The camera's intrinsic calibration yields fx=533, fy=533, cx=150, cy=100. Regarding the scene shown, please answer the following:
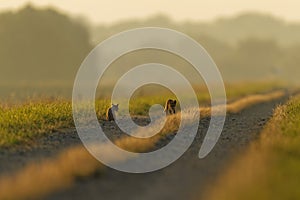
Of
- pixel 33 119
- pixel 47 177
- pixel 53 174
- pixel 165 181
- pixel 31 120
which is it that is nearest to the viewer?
pixel 47 177

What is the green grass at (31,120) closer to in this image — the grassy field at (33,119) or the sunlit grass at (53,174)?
the grassy field at (33,119)

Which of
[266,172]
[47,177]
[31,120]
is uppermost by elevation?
[31,120]

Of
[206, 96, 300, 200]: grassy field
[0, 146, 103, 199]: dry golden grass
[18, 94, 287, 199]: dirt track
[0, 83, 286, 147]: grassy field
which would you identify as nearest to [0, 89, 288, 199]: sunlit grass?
[0, 146, 103, 199]: dry golden grass

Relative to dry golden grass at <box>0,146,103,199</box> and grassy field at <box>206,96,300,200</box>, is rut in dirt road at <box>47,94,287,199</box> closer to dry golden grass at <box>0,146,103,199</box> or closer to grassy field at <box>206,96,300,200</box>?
dry golden grass at <box>0,146,103,199</box>

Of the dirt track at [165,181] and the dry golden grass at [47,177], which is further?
the dirt track at [165,181]

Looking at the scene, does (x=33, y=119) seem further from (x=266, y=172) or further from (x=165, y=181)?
(x=266, y=172)

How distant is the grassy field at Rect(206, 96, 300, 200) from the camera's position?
8000mm

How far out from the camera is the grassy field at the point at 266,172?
8000mm

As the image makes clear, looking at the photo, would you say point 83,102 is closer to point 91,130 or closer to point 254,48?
point 91,130

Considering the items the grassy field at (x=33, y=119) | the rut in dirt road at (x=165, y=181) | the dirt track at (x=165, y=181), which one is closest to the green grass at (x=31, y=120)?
the grassy field at (x=33, y=119)

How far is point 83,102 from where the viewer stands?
67.5 ft

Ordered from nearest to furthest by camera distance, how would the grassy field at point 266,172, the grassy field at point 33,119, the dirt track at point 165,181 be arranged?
1. the grassy field at point 266,172
2. the dirt track at point 165,181
3. the grassy field at point 33,119

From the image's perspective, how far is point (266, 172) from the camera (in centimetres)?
914

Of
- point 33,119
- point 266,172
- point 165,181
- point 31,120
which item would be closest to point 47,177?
point 165,181
